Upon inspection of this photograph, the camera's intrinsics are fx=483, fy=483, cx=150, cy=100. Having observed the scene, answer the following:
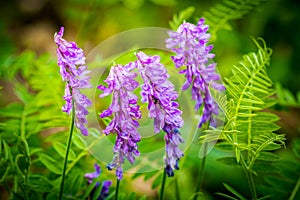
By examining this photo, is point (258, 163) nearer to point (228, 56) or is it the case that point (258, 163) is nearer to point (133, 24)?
point (228, 56)

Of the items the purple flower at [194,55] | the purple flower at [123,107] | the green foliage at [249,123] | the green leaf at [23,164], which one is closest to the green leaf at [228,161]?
the green foliage at [249,123]

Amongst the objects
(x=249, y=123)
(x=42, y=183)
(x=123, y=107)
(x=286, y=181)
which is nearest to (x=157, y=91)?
(x=123, y=107)

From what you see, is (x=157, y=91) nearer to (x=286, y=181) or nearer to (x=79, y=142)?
(x=79, y=142)

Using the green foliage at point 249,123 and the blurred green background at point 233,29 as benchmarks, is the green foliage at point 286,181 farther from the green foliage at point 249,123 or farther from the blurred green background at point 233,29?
the blurred green background at point 233,29

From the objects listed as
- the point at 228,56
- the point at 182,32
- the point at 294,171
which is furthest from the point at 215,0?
the point at 182,32

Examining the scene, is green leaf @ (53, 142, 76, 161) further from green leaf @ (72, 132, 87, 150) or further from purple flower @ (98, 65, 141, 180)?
purple flower @ (98, 65, 141, 180)

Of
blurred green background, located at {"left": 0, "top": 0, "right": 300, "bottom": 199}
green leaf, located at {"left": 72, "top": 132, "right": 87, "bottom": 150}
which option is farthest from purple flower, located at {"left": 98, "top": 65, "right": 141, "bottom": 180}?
blurred green background, located at {"left": 0, "top": 0, "right": 300, "bottom": 199}
